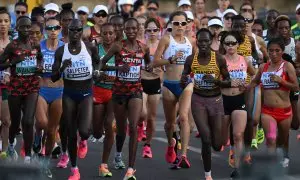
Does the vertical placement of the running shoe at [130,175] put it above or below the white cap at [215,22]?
below

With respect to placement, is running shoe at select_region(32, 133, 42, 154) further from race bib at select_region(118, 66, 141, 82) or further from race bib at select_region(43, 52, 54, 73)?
race bib at select_region(118, 66, 141, 82)

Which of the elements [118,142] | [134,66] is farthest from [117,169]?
[134,66]

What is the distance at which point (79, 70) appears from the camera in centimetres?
1132

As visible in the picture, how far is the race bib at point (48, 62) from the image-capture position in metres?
12.7

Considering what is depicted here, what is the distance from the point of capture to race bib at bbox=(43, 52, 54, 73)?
41.6 ft

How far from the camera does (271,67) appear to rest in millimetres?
Result: 11969

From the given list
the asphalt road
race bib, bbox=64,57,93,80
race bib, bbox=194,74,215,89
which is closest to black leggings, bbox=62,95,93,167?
race bib, bbox=64,57,93,80

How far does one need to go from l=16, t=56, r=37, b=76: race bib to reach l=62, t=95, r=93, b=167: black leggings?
878mm

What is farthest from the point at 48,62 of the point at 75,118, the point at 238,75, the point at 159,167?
the point at 238,75

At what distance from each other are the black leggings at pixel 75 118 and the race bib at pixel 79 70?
0.26 metres

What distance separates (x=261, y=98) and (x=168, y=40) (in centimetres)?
161

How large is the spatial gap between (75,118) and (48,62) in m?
1.65

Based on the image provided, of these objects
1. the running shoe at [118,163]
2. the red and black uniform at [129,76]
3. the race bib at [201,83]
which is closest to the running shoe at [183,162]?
the running shoe at [118,163]

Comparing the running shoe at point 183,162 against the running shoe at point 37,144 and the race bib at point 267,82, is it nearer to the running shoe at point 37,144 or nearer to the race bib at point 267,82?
the race bib at point 267,82
